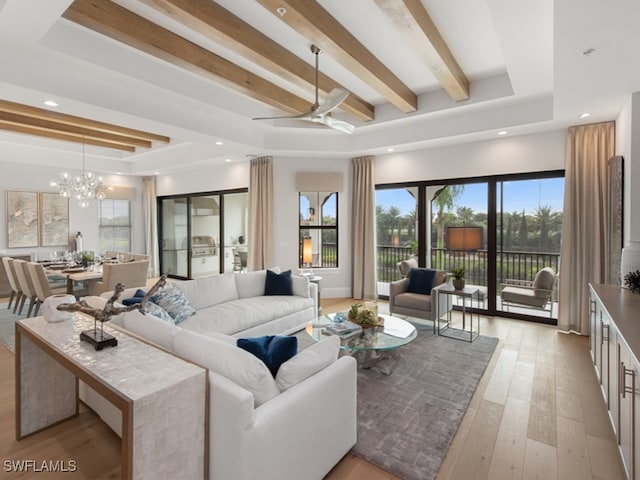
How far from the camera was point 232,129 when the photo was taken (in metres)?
5.45

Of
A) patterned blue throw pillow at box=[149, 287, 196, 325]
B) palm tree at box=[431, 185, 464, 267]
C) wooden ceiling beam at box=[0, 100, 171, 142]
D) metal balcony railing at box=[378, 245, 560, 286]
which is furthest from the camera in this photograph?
palm tree at box=[431, 185, 464, 267]

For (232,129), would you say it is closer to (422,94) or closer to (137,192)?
(422,94)

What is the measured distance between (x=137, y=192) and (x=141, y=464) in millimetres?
9232

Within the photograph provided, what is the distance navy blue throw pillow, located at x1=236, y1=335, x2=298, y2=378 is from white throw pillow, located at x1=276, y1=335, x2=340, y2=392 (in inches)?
2.3

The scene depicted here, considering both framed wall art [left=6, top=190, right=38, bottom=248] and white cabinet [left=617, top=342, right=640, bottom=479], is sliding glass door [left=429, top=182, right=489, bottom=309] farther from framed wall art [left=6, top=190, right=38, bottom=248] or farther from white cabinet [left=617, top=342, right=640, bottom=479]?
framed wall art [left=6, top=190, right=38, bottom=248]

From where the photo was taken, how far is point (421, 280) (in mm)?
4906

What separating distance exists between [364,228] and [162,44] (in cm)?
439

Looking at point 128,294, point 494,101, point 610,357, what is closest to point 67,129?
point 128,294

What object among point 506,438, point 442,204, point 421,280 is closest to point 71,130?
point 421,280

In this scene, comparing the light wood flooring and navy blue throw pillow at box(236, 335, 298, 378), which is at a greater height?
navy blue throw pillow at box(236, 335, 298, 378)

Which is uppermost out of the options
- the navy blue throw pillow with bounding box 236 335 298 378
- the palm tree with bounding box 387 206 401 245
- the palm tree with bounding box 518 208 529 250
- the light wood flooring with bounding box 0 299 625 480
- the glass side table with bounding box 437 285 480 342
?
the palm tree with bounding box 387 206 401 245

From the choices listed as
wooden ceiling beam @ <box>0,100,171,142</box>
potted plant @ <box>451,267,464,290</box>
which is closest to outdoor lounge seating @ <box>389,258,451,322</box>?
potted plant @ <box>451,267,464,290</box>

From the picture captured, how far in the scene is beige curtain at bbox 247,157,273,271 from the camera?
21.5ft

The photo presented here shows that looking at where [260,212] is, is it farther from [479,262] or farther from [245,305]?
[479,262]
